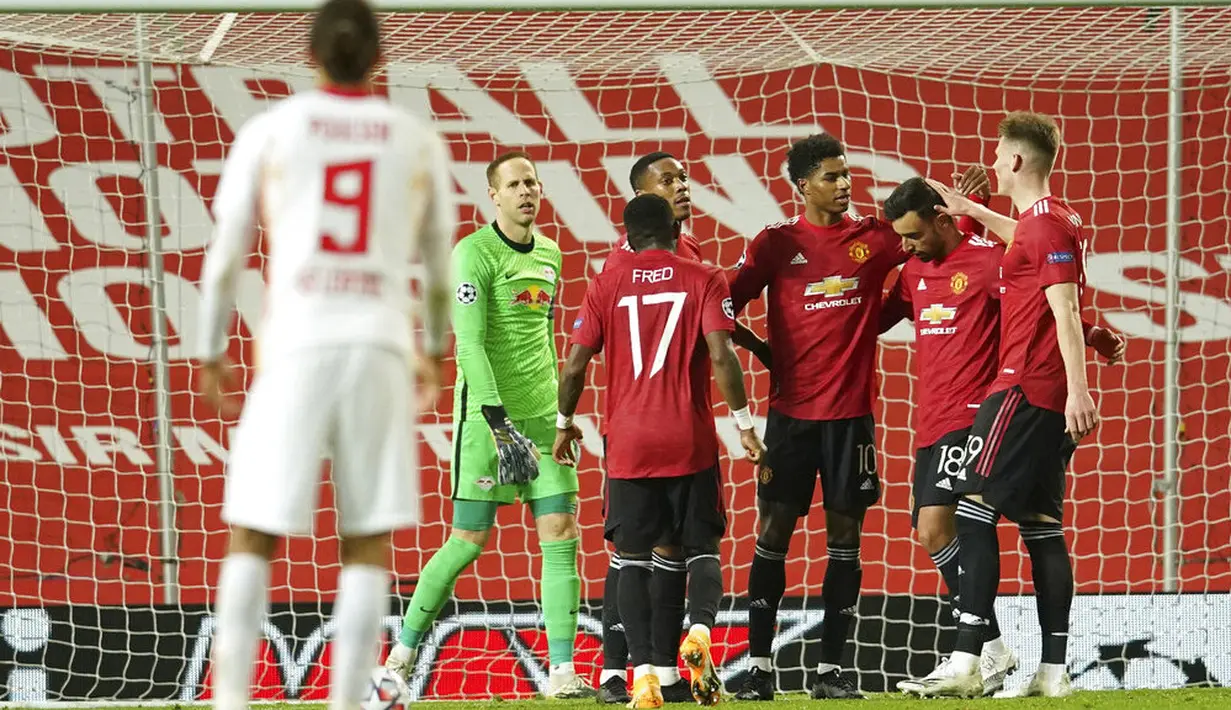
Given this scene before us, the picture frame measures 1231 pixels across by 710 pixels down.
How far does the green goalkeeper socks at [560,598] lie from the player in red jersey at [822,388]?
2.23 feet

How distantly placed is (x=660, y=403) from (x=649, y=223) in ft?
2.04

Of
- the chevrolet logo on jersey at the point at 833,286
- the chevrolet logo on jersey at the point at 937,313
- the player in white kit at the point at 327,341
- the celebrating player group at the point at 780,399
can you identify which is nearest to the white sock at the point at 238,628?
the player in white kit at the point at 327,341

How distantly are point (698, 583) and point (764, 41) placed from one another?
3.07 m

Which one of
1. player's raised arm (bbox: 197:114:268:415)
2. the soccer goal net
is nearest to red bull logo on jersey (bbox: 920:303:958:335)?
the soccer goal net

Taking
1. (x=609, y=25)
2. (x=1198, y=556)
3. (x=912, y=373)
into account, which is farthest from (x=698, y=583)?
(x=1198, y=556)

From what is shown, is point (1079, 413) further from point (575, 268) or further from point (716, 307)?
point (575, 268)

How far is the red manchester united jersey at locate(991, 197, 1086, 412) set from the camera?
17.3ft

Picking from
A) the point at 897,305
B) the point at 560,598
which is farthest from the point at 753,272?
the point at 560,598

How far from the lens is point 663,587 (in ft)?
17.3

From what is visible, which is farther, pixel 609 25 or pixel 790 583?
pixel 790 583

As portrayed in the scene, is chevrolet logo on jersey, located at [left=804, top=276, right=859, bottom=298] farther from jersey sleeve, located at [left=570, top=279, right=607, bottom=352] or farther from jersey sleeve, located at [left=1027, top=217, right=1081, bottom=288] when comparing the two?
jersey sleeve, located at [left=570, top=279, right=607, bottom=352]

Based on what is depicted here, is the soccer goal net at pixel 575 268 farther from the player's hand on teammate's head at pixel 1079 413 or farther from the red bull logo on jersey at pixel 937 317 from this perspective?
the player's hand on teammate's head at pixel 1079 413

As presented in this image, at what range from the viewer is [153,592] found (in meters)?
8.27

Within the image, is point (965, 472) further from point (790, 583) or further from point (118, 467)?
point (118, 467)
